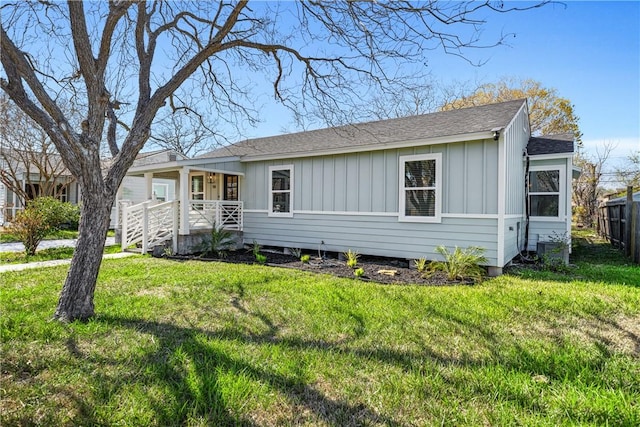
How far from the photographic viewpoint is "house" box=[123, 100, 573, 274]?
6719mm

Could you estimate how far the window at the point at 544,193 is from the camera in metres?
8.75

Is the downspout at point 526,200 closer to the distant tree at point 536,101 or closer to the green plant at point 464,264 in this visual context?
the green plant at point 464,264

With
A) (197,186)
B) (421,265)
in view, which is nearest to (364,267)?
(421,265)

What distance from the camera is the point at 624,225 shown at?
963cm

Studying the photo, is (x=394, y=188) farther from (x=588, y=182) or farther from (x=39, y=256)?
(x=588, y=182)

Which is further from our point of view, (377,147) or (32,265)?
(377,147)

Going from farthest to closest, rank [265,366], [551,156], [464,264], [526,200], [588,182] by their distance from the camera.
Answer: [588,182], [526,200], [551,156], [464,264], [265,366]

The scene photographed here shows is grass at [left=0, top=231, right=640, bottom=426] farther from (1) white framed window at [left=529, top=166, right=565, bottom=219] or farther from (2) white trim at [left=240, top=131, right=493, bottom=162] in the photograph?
(1) white framed window at [left=529, top=166, right=565, bottom=219]

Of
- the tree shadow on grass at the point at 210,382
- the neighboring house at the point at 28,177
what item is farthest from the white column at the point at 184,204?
the neighboring house at the point at 28,177

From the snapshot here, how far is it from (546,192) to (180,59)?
31.0 ft

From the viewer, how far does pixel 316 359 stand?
2.87 meters

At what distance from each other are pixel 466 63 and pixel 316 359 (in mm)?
4368

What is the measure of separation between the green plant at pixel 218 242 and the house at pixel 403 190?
42 centimetres

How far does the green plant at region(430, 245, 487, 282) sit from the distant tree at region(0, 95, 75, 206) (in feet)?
49.7
